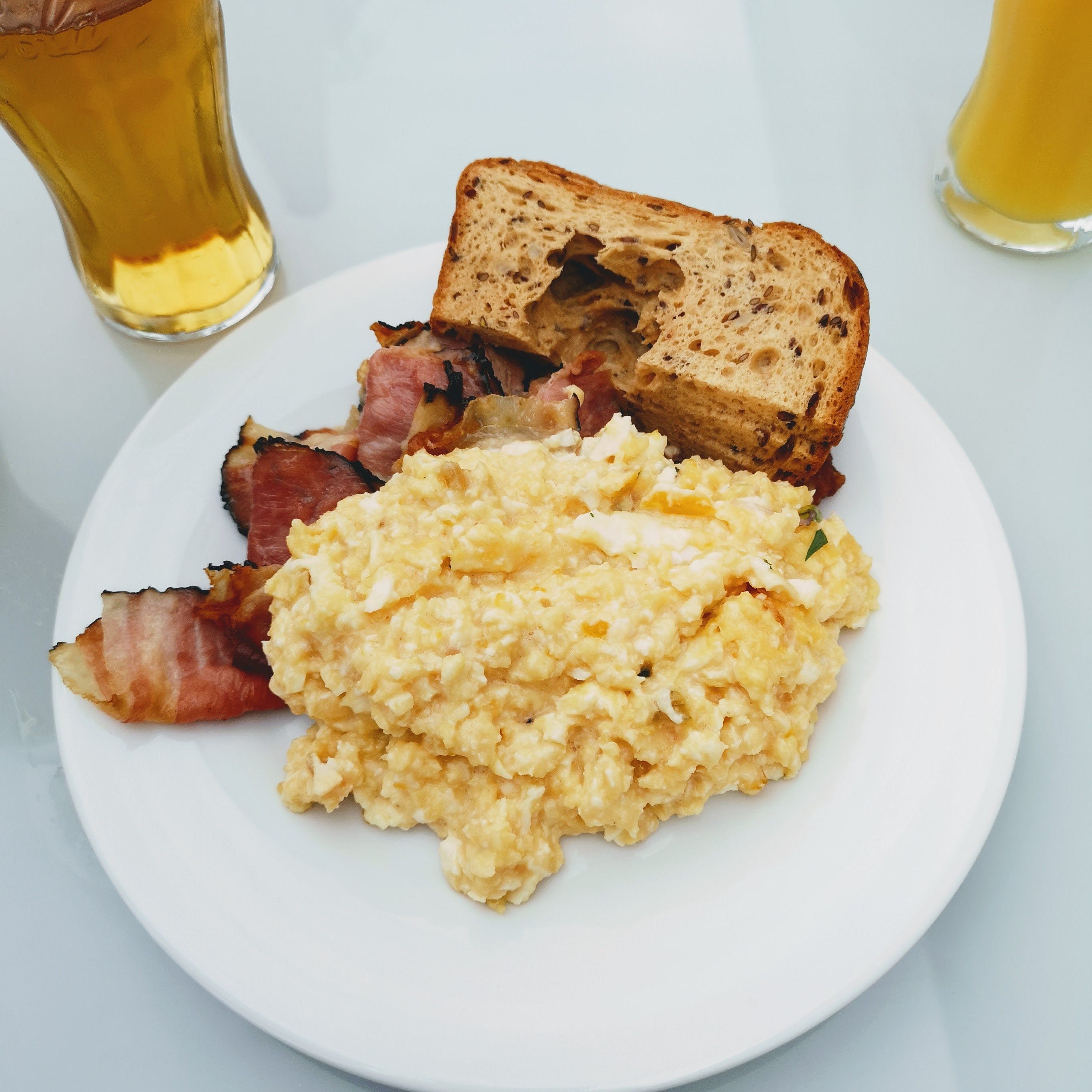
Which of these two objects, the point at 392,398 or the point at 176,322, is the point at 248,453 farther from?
the point at 176,322

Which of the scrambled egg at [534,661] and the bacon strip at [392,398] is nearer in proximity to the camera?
the scrambled egg at [534,661]

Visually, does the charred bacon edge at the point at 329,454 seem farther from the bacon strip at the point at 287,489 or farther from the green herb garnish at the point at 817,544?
the green herb garnish at the point at 817,544

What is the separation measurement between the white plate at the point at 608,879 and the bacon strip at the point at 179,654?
0.15ft

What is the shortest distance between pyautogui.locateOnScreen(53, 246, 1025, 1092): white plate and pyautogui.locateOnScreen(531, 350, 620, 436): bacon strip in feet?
1.88

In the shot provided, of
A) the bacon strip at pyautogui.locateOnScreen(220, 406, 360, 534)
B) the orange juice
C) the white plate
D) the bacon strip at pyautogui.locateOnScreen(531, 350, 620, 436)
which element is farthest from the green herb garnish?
the orange juice

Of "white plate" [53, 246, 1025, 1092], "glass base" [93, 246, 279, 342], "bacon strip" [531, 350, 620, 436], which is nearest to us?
"white plate" [53, 246, 1025, 1092]

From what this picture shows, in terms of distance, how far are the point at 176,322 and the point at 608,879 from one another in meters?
1.81

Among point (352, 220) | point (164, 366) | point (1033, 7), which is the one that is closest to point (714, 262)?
point (1033, 7)

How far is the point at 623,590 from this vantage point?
166 centimetres

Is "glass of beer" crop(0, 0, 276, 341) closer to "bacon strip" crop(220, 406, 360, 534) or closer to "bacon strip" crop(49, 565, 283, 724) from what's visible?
"bacon strip" crop(220, 406, 360, 534)

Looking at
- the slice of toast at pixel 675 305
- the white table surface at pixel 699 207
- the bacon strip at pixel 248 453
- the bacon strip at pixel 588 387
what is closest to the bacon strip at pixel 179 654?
the bacon strip at pixel 248 453

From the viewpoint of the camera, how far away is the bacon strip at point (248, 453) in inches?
78.7

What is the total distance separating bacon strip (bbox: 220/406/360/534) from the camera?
200cm

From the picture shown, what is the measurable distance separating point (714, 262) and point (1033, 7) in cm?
101
